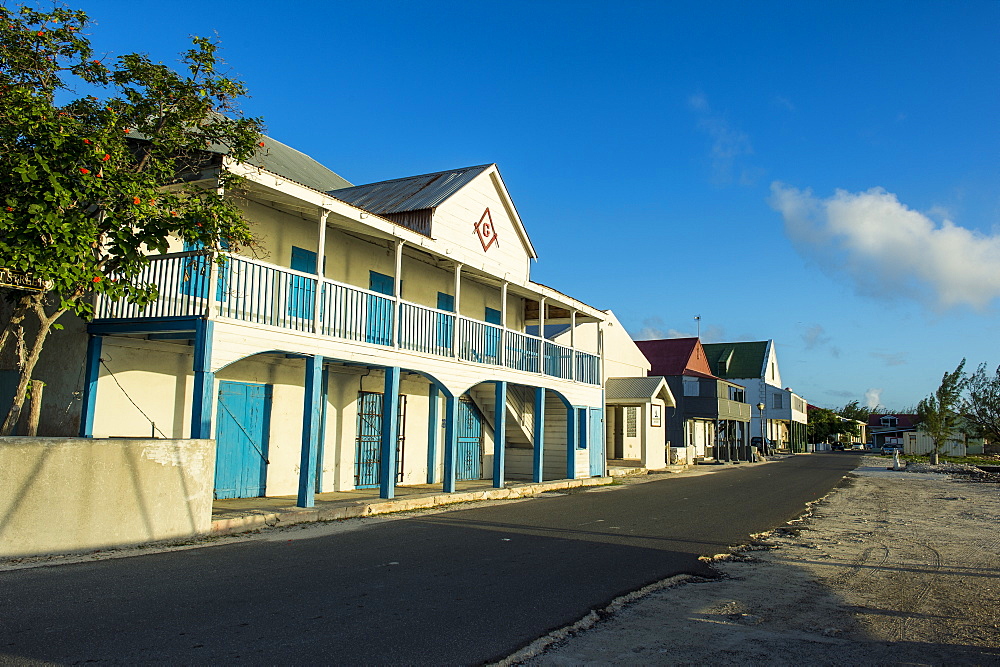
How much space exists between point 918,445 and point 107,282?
229 ft

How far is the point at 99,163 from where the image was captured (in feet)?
31.3

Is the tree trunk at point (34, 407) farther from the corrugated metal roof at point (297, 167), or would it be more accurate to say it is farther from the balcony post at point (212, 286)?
the corrugated metal roof at point (297, 167)

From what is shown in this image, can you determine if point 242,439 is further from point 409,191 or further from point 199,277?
point 409,191

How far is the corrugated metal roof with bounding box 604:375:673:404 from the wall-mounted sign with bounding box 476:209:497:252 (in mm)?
12021

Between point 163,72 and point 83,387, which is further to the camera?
point 83,387

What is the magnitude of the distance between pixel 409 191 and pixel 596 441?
1012 cm

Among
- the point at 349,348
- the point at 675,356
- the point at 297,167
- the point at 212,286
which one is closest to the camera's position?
the point at 212,286

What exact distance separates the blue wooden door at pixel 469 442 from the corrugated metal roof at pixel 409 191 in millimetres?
5923

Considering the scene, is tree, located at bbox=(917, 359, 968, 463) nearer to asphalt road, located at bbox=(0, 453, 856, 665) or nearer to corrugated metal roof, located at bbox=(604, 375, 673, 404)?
corrugated metal roof, located at bbox=(604, 375, 673, 404)

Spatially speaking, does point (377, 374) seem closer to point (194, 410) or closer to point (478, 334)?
point (478, 334)

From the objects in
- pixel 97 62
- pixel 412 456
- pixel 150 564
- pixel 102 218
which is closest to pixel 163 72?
pixel 97 62

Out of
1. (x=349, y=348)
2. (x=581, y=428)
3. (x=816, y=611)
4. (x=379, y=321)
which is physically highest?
(x=379, y=321)

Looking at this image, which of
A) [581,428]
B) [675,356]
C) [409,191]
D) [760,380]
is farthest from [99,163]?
[760,380]

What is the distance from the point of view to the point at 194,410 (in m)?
10.9
